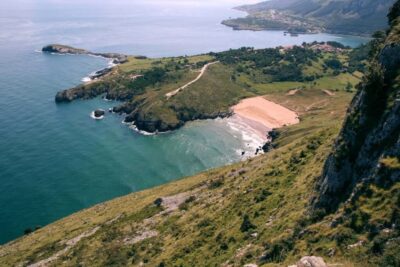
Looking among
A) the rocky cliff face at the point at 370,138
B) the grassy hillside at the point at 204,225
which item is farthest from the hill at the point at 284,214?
the grassy hillside at the point at 204,225

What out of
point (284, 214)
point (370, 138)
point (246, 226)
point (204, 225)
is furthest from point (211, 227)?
point (370, 138)

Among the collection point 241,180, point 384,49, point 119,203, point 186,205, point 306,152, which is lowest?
point 119,203

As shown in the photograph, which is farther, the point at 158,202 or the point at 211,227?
the point at 158,202

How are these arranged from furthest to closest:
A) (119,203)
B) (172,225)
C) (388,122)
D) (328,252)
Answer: (119,203)
(172,225)
(388,122)
(328,252)

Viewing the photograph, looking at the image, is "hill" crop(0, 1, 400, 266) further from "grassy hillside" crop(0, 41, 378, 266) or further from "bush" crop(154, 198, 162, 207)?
"bush" crop(154, 198, 162, 207)

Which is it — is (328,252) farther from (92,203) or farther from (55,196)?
(55,196)

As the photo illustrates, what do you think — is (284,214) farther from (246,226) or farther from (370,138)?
(370,138)

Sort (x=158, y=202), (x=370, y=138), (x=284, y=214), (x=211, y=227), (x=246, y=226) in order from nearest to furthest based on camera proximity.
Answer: (x=370, y=138), (x=284, y=214), (x=246, y=226), (x=211, y=227), (x=158, y=202)

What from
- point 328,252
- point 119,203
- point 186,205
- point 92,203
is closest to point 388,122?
point 328,252
